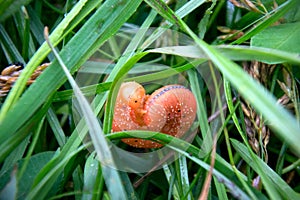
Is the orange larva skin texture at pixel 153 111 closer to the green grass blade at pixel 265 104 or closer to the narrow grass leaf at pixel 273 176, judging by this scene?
the narrow grass leaf at pixel 273 176

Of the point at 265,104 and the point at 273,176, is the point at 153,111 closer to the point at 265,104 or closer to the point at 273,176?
the point at 273,176

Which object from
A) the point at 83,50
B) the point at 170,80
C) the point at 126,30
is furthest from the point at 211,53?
the point at 126,30

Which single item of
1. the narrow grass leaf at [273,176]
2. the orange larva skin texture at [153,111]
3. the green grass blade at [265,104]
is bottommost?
the narrow grass leaf at [273,176]

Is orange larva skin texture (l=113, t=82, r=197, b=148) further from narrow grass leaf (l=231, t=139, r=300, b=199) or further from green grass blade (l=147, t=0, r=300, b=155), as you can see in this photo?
green grass blade (l=147, t=0, r=300, b=155)

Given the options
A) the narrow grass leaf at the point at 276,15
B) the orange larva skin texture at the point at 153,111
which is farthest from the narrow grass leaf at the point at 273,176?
the narrow grass leaf at the point at 276,15

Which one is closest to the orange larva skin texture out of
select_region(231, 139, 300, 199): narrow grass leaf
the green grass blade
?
select_region(231, 139, 300, 199): narrow grass leaf

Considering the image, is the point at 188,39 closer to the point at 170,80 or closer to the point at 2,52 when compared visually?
the point at 170,80

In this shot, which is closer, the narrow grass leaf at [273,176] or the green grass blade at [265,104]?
the green grass blade at [265,104]

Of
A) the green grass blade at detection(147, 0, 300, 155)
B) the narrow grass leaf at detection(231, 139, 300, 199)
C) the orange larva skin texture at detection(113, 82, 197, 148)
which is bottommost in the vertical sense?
the narrow grass leaf at detection(231, 139, 300, 199)

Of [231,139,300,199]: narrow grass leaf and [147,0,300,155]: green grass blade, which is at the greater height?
[147,0,300,155]: green grass blade

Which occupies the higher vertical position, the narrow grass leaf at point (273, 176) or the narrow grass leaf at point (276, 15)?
the narrow grass leaf at point (276, 15)
